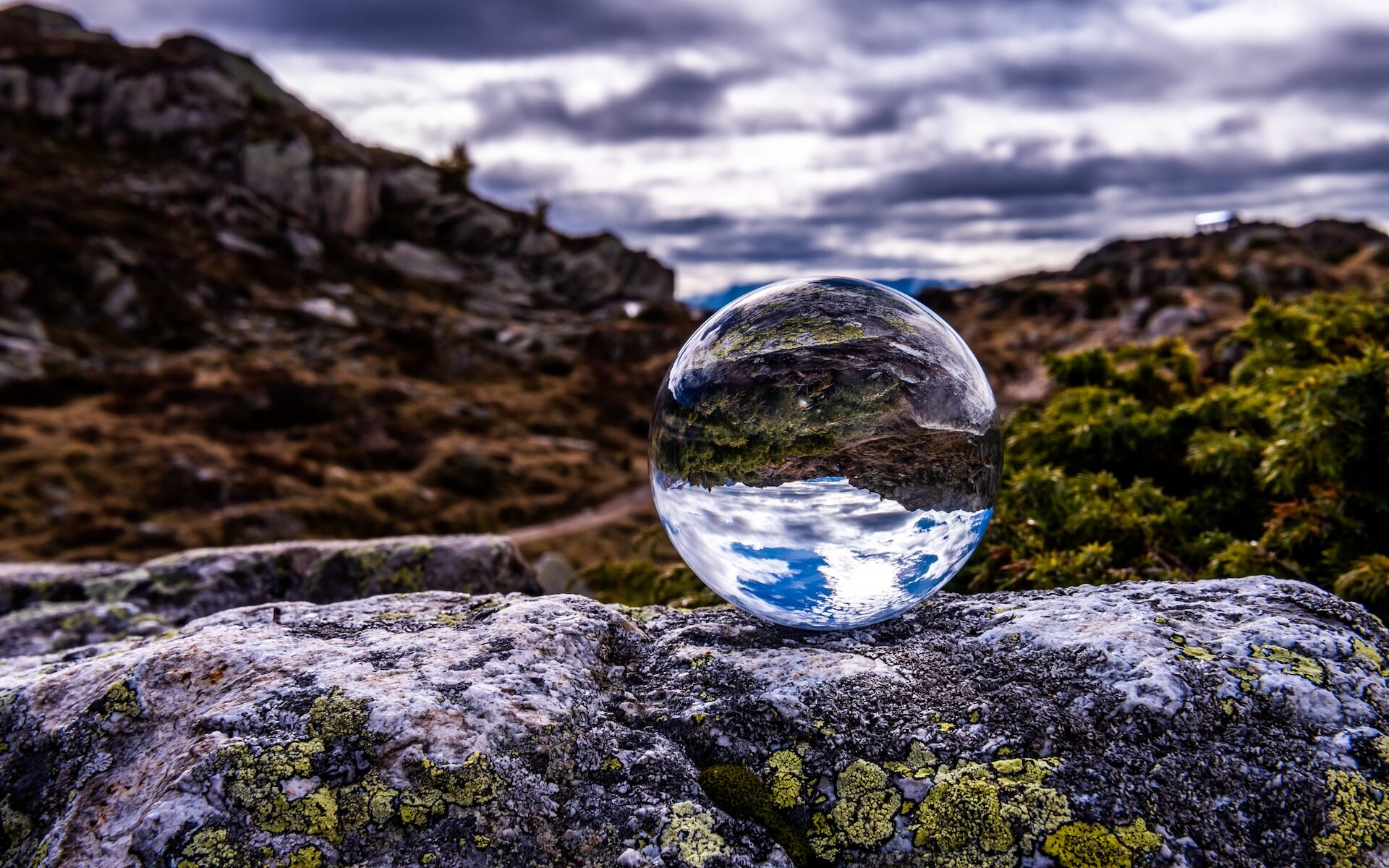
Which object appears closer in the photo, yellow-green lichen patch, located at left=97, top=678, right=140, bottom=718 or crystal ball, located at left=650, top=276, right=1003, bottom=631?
yellow-green lichen patch, located at left=97, top=678, right=140, bottom=718

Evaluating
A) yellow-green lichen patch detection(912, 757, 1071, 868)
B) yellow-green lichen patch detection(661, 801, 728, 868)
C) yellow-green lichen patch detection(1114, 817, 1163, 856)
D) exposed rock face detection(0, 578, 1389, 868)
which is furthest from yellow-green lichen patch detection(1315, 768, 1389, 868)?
yellow-green lichen patch detection(661, 801, 728, 868)

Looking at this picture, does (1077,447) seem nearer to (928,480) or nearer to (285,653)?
(928,480)

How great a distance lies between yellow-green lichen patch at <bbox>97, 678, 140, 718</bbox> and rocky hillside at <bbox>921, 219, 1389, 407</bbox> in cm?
3603

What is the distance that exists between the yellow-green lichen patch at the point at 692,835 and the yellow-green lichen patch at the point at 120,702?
1.91 metres

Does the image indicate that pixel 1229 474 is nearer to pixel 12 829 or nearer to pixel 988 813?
pixel 988 813

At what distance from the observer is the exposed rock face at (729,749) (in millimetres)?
2291

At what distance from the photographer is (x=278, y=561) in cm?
617

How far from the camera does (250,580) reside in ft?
19.7

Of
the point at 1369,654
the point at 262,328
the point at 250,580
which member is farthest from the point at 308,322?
the point at 1369,654

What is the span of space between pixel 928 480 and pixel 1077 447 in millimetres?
3883

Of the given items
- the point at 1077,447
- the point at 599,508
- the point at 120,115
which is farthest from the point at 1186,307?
the point at 120,115

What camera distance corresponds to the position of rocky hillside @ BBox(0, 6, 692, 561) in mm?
26016

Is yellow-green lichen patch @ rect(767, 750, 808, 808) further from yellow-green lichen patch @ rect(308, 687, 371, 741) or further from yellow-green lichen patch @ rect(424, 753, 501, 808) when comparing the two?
yellow-green lichen patch @ rect(308, 687, 371, 741)

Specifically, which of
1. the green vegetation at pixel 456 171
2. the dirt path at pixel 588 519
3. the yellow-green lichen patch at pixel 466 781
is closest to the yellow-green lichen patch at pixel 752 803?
the yellow-green lichen patch at pixel 466 781
